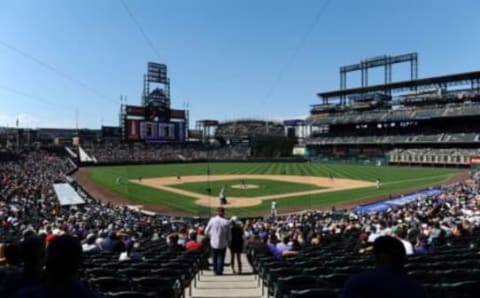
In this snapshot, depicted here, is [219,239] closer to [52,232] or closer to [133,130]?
[52,232]

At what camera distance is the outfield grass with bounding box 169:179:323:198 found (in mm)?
38750

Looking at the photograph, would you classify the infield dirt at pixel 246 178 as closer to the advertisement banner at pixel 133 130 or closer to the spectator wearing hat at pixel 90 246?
the spectator wearing hat at pixel 90 246

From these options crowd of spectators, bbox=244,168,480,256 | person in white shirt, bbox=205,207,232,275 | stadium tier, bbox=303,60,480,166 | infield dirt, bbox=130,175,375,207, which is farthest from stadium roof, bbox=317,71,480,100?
person in white shirt, bbox=205,207,232,275

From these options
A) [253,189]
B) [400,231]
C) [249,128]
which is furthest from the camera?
[249,128]

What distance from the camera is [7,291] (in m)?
3.34

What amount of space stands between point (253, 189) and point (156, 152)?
164 feet

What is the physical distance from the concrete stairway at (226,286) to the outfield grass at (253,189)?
1043 inches

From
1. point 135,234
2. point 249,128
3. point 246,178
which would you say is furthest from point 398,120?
point 135,234

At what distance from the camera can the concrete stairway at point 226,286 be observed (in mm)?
7770

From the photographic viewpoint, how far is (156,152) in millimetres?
87375

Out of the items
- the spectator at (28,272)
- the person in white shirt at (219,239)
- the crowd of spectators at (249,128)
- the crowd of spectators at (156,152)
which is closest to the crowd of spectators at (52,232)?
the spectator at (28,272)

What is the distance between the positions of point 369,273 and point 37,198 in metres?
28.9

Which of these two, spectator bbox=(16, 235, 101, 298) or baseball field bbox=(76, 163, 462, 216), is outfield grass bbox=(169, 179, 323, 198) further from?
spectator bbox=(16, 235, 101, 298)

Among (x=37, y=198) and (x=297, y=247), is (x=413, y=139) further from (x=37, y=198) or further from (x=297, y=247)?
(x=297, y=247)
